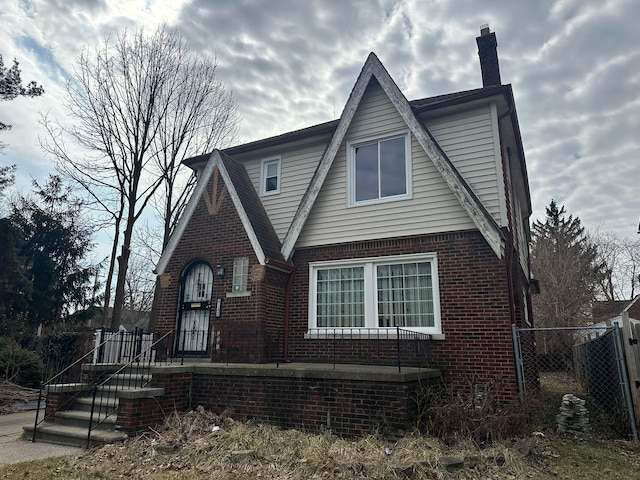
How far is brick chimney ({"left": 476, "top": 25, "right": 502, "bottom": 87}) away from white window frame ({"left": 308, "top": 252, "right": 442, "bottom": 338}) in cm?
599

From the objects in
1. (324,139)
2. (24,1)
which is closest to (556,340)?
(324,139)

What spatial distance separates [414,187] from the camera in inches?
366

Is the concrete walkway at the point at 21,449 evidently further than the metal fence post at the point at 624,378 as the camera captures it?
No

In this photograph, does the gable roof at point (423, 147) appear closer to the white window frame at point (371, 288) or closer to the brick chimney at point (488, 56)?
the white window frame at point (371, 288)

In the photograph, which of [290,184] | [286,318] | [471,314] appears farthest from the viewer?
[290,184]

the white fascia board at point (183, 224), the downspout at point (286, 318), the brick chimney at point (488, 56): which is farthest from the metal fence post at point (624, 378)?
the white fascia board at point (183, 224)

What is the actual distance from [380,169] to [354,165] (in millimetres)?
715

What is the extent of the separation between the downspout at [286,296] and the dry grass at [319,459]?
316cm

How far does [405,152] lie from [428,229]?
6.62 feet

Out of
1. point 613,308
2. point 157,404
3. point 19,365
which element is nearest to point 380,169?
point 157,404

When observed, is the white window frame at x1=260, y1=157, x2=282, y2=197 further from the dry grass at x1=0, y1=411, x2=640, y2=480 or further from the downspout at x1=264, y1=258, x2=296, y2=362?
the dry grass at x1=0, y1=411, x2=640, y2=480

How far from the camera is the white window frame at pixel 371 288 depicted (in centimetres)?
862

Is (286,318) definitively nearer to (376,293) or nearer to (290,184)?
(376,293)

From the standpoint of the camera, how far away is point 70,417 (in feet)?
23.9
